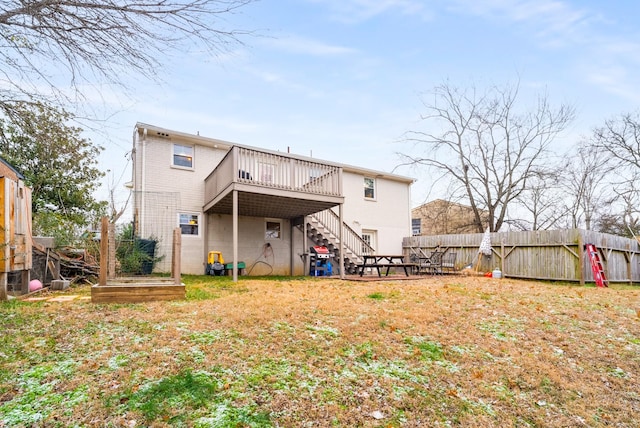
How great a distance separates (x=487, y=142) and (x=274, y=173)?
15772 millimetres

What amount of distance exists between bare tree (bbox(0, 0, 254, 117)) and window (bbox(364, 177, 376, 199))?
45.6ft

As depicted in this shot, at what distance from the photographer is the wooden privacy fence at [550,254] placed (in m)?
11.7

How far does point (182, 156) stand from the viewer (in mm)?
12078

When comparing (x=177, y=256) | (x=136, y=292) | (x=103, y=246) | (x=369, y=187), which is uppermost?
(x=369, y=187)

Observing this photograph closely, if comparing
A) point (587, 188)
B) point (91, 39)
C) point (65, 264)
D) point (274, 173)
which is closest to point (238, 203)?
point (274, 173)

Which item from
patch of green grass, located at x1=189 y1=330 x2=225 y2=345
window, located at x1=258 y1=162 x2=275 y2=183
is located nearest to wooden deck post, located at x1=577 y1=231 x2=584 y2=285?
window, located at x1=258 y1=162 x2=275 y2=183

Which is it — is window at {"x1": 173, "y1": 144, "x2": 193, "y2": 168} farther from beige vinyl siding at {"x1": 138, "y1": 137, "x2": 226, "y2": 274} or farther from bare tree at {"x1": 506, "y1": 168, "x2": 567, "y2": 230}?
bare tree at {"x1": 506, "y1": 168, "x2": 567, "y2": 230}

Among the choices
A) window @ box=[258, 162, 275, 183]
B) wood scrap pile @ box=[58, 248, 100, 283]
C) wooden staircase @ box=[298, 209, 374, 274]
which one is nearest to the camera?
wood scrap pile @ box=[58, 248, 100, 283]

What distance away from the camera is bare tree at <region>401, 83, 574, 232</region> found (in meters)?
19.8

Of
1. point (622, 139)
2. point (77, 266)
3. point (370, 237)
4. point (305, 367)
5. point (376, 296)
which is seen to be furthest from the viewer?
point (622, 139)

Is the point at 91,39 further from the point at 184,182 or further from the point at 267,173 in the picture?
the point at 184,182

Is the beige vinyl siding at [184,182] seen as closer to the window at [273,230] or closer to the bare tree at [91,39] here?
the window at [273,230]

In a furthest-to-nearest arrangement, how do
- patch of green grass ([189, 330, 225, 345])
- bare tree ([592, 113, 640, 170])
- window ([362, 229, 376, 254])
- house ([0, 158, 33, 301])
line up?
bare tree ([592, 113, 640, 170]), window ([362, 229, 376, 254]), house ([0, 158, 33, 301]), patch of green grass ([189, 330, 225, 345])

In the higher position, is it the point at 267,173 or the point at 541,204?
the point at 541,204
